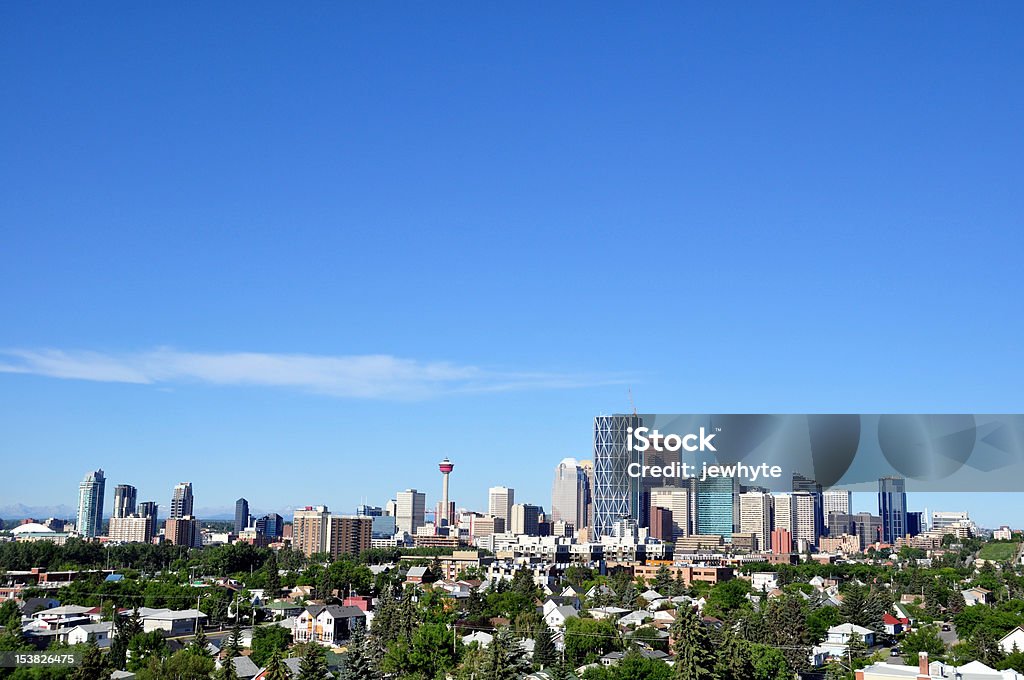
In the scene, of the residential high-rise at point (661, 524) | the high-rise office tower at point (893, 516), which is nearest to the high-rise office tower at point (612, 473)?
the residential high-rise at point (661, 524)

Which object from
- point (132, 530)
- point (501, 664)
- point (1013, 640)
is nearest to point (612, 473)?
point (1013, 640)

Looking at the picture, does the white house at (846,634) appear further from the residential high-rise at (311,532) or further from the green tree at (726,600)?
the residential high-rise at (311,532)

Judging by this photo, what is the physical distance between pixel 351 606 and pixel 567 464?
145m

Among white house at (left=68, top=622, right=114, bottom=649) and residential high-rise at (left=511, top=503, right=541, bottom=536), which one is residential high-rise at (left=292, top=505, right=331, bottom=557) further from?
white house at (left=68, top=622, right=114, bottom=649)

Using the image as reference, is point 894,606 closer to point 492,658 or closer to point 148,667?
point 492,658

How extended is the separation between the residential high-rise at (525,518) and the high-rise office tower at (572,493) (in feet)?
14.0

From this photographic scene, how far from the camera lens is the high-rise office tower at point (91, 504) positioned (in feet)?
618

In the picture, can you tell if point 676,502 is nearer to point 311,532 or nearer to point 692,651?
point 311,532

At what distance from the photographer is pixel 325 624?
47.5 m

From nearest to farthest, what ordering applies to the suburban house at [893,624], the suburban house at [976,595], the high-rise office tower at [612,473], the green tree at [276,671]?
the green tree at [276,671]
the suburban house at [893,624]
the suburban house at [976,595]
the high-rise office tower at [612,473]

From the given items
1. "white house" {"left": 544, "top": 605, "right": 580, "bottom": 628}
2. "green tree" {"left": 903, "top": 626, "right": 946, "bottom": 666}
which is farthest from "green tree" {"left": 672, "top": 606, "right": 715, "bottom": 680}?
"white house" {"left": 544, "top": 605, "right": 580, "bottom": 628}

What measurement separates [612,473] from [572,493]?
97.5 meters

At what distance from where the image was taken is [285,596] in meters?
64.4

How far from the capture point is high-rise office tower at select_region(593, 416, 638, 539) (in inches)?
3846
